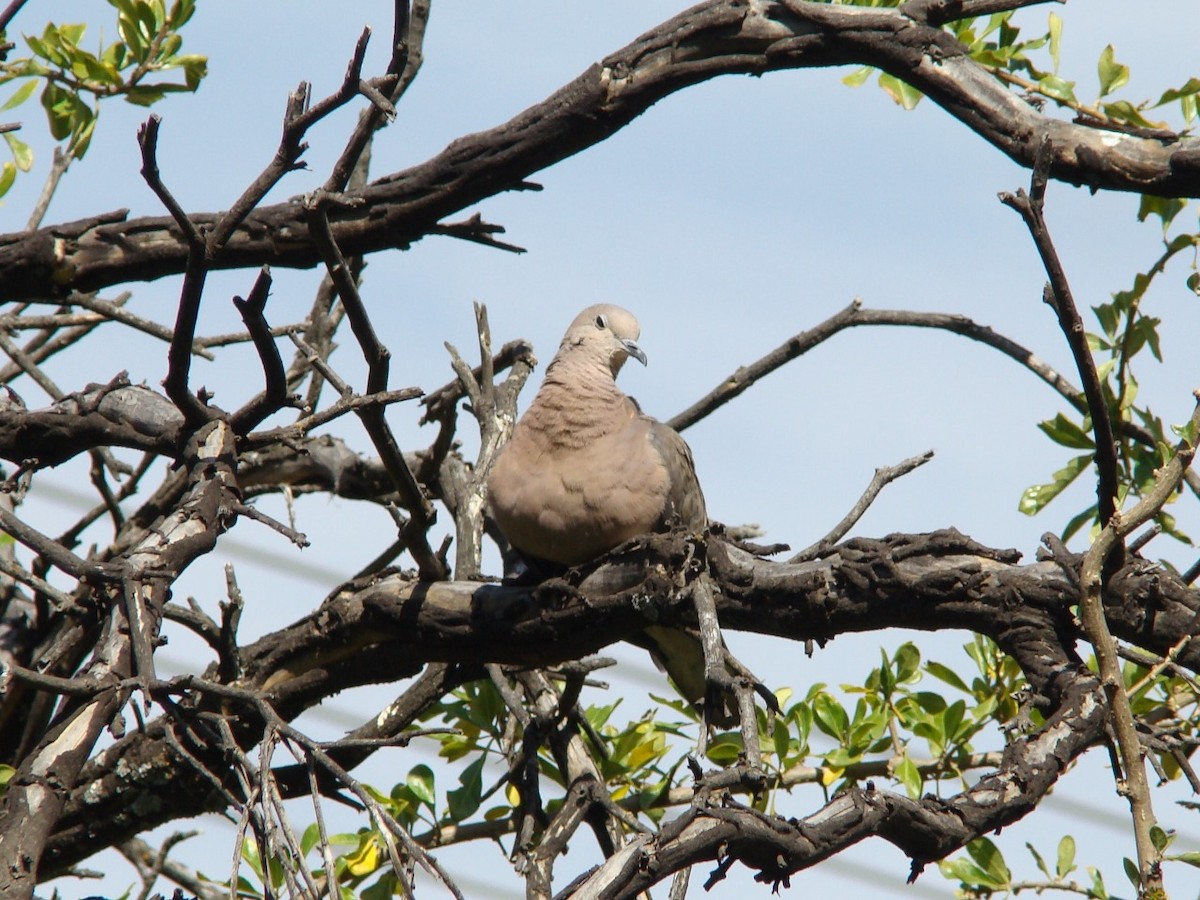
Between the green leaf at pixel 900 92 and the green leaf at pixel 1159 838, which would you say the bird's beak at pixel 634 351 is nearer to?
the green leaf at pixel 900 92

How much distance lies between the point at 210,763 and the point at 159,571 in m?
0.78

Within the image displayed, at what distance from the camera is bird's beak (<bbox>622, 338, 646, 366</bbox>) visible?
427 centimetres

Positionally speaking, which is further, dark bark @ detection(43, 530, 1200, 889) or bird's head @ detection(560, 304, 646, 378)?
bird's head @ detection(560, 304, 646, 378)

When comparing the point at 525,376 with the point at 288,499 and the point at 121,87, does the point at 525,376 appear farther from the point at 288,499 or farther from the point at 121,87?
the point at 121,87

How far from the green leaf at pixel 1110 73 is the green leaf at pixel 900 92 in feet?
1.70

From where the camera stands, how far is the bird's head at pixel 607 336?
421 cm

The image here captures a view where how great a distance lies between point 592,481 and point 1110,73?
75.1 inches

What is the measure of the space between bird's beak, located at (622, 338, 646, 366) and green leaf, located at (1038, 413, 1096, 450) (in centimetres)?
125

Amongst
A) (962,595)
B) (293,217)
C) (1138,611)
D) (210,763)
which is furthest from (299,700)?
(1138,611)

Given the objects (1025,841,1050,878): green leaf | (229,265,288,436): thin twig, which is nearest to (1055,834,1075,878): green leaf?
(1025,841,1050,878): green leaf

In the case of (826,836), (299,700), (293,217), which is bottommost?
(826,836)

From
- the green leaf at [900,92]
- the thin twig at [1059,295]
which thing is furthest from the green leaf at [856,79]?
the thin twig at [1059,295]

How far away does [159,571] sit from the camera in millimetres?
2607

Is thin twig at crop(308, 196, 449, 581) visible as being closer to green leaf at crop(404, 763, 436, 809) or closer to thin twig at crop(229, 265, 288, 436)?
thin twig at crop(229, 265, 288, 436)
